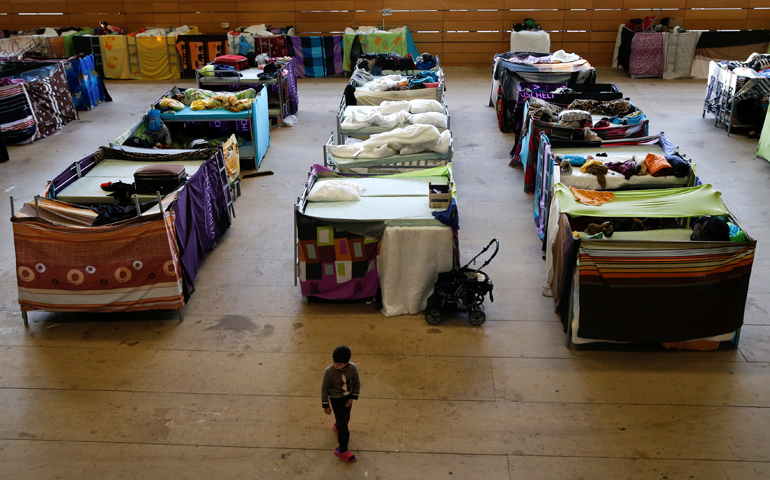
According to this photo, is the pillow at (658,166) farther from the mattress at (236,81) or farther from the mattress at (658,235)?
the mattress at (236,81)

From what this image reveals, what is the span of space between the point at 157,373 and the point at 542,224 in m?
4.82

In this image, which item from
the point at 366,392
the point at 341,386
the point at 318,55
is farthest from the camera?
the point at 318,55

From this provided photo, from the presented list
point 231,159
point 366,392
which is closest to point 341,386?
point 366,392

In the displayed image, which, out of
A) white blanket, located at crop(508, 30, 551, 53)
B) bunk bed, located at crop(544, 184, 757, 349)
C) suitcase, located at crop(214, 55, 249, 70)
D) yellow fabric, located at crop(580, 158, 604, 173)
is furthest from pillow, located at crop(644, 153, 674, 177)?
white blanket, located at crop(508, 30, 551, 53)

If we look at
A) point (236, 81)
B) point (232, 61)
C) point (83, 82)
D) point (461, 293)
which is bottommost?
point (461, 293)

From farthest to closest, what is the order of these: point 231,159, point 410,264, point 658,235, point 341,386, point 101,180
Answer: point 231,159, point 101,180, point 410,264, point 658,235, point 341,386

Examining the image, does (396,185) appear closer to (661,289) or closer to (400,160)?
(400,160)

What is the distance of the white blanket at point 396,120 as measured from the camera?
9.73 meters

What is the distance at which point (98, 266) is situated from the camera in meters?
6.40

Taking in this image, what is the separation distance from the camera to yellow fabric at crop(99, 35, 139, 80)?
56.8ft

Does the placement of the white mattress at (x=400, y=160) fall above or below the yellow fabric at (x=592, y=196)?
below

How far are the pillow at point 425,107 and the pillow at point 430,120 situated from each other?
57cm

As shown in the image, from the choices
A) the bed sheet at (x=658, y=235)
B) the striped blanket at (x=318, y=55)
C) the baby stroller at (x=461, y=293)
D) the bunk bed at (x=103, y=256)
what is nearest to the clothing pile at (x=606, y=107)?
the bed sheet at (x=658, y=235)

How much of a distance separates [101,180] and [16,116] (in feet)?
18.4
